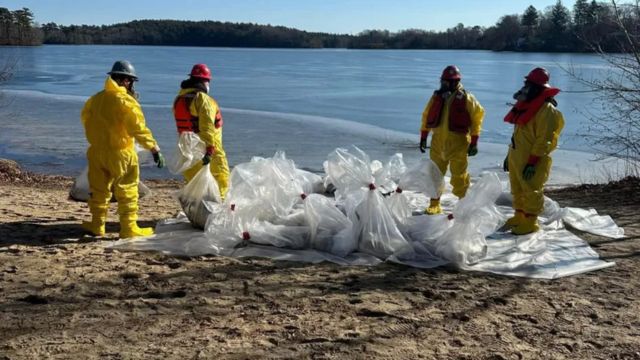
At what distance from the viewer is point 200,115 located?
5395mm

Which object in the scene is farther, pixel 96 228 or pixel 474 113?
pixel 474 113

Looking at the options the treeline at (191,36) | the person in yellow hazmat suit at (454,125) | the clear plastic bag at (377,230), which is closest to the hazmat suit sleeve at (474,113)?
the person in yellow hazmat suit at (454,125)

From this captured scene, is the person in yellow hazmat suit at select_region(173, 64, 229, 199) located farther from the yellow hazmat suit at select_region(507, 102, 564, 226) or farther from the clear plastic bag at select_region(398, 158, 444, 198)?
the yellow hazmat suit at select_region(507, 102, 564, 226)

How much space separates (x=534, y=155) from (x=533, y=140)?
137 millimetres

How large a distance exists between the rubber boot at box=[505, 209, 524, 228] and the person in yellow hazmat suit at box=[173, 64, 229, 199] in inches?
104

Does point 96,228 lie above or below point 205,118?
below

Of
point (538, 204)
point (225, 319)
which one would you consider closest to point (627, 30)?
point (538, 204)

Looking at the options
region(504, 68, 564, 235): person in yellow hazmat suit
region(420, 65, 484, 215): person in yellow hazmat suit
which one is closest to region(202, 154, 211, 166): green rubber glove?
region(420, 65, 484, 215): person in yellow hazmat suit

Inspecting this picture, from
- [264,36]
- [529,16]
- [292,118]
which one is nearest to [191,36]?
[264,36]

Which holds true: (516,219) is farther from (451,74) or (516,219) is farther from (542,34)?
(542,34)

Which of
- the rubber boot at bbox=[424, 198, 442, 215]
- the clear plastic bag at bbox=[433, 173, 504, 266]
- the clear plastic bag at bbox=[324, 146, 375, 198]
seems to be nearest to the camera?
the clear plastic bag at bbox=[433, 173, 504, 266]

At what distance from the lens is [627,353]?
3318 mm

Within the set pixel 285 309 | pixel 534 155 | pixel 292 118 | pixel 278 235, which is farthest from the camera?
pixel 292 118

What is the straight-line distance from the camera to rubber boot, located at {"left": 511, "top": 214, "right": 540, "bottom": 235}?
546 centimetres
